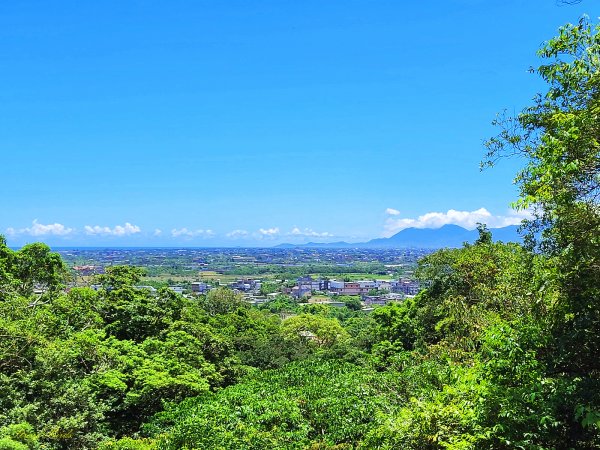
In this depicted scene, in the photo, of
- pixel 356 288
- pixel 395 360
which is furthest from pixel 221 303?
pixel 356 288

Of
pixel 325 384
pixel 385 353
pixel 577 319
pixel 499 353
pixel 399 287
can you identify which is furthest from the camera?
pixel 399 287

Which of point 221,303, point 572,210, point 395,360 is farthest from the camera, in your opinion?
point 221,303

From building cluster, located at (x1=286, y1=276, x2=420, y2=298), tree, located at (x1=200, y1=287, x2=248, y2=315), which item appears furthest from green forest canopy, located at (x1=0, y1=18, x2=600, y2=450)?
building cluster, located at (x1=286, y1=276, x2=420, y2=298)

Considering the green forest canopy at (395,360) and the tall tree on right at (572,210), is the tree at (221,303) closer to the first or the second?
the green forest canopy at (395,360)

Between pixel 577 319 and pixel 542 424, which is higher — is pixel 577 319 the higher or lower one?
the higher one

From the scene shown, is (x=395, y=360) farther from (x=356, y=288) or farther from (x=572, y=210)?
(x=356, y=288)

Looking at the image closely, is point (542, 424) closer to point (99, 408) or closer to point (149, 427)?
point (149, 427)

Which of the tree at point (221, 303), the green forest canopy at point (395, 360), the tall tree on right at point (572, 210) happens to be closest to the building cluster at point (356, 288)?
the tree at point (221, 303)

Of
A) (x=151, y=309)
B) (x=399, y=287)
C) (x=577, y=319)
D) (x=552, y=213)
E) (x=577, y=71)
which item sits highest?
(x=577, y=71)

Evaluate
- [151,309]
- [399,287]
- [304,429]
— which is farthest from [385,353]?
[399,287]

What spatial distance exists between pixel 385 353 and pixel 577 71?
17352 mm

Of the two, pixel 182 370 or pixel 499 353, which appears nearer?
pixel 499 353

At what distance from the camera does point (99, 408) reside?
10508 millimetres

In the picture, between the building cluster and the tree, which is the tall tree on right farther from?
the building cluster
